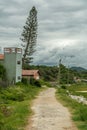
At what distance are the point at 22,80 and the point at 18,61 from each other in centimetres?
555

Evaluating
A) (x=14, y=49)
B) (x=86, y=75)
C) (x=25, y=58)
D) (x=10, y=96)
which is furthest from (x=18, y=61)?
(x=86, y=75)

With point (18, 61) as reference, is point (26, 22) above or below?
above

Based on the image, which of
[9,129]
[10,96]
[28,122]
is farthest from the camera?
[10,96]

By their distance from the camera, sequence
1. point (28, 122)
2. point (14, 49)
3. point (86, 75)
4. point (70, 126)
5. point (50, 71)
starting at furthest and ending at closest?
point (86, 75) → point (50, 71) → point (14, 49) → point (28, 122) → point (70, 126)

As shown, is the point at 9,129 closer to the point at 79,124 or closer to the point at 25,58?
the point at 79,124

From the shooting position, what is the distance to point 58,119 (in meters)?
17.1

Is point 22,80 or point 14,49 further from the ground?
Answer: point 14,49

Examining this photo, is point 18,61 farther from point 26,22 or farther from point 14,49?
point 26,22

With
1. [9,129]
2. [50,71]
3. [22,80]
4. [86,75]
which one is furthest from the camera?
[86,75]

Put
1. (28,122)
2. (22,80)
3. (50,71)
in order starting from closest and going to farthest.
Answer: (28,122), (22,80), (50,71)

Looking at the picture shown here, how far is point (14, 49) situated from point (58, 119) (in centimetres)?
4608

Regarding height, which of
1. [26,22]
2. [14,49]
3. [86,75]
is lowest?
[86,75]

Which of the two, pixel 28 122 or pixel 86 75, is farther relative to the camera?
pixel 86 75

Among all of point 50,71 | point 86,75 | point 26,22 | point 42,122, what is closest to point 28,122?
point 42,122
